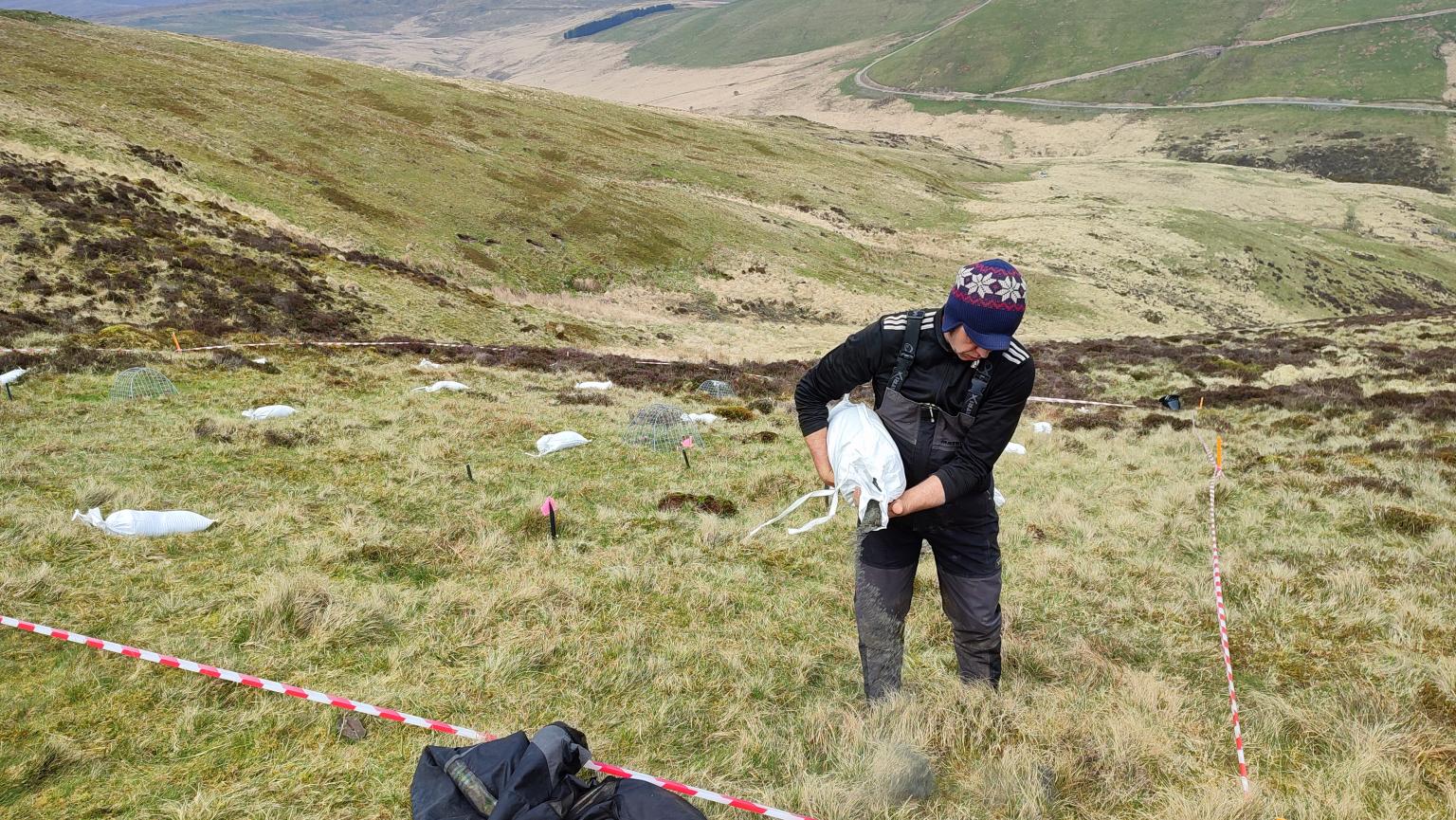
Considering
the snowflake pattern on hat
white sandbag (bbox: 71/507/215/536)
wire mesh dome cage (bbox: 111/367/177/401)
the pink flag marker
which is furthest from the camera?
wire mesh dome cage (bbox: 111/367/177/401)

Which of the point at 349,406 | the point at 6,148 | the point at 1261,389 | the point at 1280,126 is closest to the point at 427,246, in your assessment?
the point at 6,148

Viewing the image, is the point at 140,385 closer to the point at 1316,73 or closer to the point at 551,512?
the point at 551,512

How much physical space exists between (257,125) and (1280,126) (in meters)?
187

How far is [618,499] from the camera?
10.6 meters

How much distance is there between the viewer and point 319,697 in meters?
4.79

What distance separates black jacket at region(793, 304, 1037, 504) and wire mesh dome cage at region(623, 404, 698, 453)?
31.3ft

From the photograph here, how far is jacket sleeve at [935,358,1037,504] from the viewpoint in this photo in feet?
A: 14.3

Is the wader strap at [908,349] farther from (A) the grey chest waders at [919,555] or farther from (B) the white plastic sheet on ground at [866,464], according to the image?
(B) the white plastic sheet on ground at [866,464]

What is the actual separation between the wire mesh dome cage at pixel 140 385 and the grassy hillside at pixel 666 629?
407 mm

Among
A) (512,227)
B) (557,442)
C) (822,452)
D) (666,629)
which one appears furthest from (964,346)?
(512,227)

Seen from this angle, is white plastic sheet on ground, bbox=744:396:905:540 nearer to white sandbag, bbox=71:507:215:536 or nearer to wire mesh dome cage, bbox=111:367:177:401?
white sandbag, bbox=71:507:215:536

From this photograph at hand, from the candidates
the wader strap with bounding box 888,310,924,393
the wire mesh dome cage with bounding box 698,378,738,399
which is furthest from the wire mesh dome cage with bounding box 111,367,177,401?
Answer: the wader strap with bounding box 888,310,924,393

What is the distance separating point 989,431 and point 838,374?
3.25 feet

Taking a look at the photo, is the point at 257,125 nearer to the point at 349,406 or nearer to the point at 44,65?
the point at 44,65
